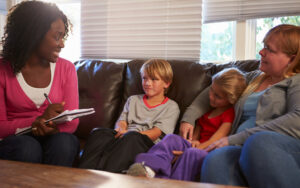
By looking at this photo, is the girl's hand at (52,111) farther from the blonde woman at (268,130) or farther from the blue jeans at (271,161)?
the blue jeans at (271,161)

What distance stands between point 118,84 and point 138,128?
0.56 meters

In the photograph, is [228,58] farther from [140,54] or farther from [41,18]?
[41,18]

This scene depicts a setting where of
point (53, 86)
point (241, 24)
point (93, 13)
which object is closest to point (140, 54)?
point (93, 13)

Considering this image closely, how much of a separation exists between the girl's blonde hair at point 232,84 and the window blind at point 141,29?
0.84 m

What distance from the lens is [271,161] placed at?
123cm

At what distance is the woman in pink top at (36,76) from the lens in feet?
5.63

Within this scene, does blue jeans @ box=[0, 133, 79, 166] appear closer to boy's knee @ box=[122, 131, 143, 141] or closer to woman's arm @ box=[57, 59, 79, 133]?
woman's arm @ box=[57, 59, 79, 133]

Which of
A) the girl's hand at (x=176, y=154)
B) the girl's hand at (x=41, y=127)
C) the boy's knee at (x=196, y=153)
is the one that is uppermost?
the girl's hand at (x=41, y=127)

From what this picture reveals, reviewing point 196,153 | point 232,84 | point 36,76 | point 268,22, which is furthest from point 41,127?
point 268,22

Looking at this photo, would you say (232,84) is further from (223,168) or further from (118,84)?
(118,84)

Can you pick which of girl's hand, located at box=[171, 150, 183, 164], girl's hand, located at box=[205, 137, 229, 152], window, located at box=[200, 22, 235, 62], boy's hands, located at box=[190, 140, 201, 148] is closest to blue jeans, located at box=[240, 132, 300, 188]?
girl's hand, located at box=[205, 137, 229, 152]

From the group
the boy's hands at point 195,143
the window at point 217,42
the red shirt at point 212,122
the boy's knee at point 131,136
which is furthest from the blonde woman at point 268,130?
the window at point 217,42

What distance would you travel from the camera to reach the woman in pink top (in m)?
1.72

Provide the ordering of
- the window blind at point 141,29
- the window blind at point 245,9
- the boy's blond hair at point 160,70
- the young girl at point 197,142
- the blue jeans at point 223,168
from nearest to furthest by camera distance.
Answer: the blue jeans at point 223,168 < the young girl at point 197,142 < the boy's blond hair at point 160,70 < the window blind at point 245,9 < the window blind at point 141,29
